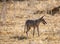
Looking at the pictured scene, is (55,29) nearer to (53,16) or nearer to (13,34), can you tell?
(13,34)

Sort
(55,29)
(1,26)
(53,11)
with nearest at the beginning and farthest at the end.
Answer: (55,29), (1,26), (53,11)

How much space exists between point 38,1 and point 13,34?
36.5 ft

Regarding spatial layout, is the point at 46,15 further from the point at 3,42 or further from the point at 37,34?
the point at 3,42

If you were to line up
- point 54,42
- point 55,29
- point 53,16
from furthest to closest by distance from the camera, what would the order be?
point 53,16 → point 55,29 → point 54,42

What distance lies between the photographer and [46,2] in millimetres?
22859

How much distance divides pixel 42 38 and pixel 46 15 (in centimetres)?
684

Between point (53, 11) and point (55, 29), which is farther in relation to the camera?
point (53, 11)

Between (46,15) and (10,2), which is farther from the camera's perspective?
(10,2)

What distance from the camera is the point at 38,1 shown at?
2331cm

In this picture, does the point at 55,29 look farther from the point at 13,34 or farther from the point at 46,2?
the point at 46,2

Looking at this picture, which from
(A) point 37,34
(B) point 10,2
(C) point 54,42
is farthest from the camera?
(B) point 10,2

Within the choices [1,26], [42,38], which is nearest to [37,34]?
[42,38]

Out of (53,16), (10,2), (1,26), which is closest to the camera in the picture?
(1,26)

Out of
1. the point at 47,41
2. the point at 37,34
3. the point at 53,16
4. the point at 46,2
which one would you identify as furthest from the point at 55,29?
the point at 46,2
